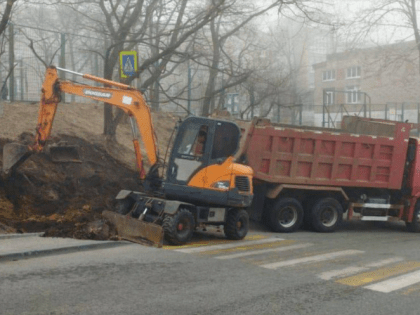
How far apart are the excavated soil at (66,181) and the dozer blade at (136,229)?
223 mm

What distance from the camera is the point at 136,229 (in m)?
12.4

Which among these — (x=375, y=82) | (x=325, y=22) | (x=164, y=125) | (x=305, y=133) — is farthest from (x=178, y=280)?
(x=375, y=82)

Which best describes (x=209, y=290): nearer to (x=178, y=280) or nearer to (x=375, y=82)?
(x=178, y=280)

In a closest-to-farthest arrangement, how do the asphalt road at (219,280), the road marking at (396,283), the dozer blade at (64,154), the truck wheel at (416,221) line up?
the asphalt road at (219,280) → the road marking at (396,283) → the dozer blade at (64,154) → the truck wheel at (416,221)

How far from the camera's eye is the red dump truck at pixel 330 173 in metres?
15.1

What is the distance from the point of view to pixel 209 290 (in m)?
8.67

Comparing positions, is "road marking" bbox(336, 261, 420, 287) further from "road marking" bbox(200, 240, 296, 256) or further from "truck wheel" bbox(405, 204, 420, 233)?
"truck wheel" bbox(405, 204, 420, 233)

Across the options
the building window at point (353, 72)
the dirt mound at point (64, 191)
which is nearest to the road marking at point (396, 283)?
the dirt mound at point (64, 191)

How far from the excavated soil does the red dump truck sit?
3713 millimetres

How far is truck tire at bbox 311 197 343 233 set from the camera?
51.9 ft

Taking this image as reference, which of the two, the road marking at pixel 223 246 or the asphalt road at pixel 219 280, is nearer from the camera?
the asphalt road at pixel 219 280


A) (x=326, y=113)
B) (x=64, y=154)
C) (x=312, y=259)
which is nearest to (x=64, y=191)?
(x=64, y=154)

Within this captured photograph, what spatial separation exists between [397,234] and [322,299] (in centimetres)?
891

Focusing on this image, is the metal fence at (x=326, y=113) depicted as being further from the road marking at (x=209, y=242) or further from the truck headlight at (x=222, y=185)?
the truck headlight at (x=222, y=185)
